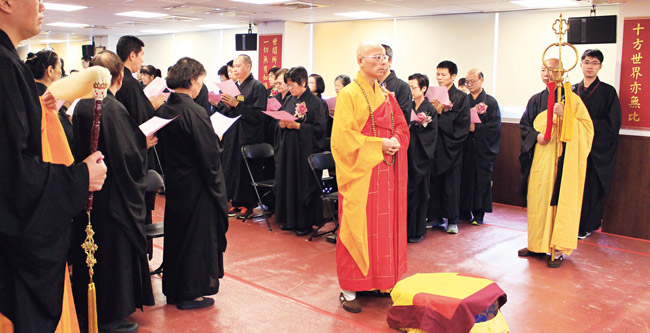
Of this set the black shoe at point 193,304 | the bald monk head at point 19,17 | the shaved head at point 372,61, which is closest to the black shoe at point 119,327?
the black shoe at point 193,304

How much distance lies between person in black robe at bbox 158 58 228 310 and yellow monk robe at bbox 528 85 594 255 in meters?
2.66

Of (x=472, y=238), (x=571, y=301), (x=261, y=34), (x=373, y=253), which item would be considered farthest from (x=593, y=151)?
(x=261, y=34)

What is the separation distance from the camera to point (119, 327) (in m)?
3.12

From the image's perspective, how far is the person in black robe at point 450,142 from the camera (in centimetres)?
568

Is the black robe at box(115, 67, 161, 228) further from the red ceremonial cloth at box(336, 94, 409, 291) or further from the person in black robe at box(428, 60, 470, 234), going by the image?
the person in black robe at box(428, 60, 470, 234)

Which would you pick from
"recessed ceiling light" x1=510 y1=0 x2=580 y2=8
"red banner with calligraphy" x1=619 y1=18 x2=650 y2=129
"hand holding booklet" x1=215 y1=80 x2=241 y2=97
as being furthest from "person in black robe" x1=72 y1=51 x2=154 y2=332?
"recessed ceiling light" x1=510 y1=0 x2=580 y2=8

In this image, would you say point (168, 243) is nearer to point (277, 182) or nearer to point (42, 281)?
point (42, 281)

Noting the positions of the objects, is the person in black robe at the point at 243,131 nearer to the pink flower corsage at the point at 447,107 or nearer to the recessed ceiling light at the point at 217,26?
the pink flower corsage at the point at 447,107

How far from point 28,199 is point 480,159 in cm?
523

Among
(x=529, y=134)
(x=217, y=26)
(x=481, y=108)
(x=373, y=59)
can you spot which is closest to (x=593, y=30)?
(x=481, y=108)

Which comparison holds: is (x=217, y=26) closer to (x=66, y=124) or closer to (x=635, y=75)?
(x=635, y=75)

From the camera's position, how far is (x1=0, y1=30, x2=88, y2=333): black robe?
1.57 m

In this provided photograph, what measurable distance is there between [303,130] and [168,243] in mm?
2370

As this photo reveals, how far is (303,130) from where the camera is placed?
560 centimetres
